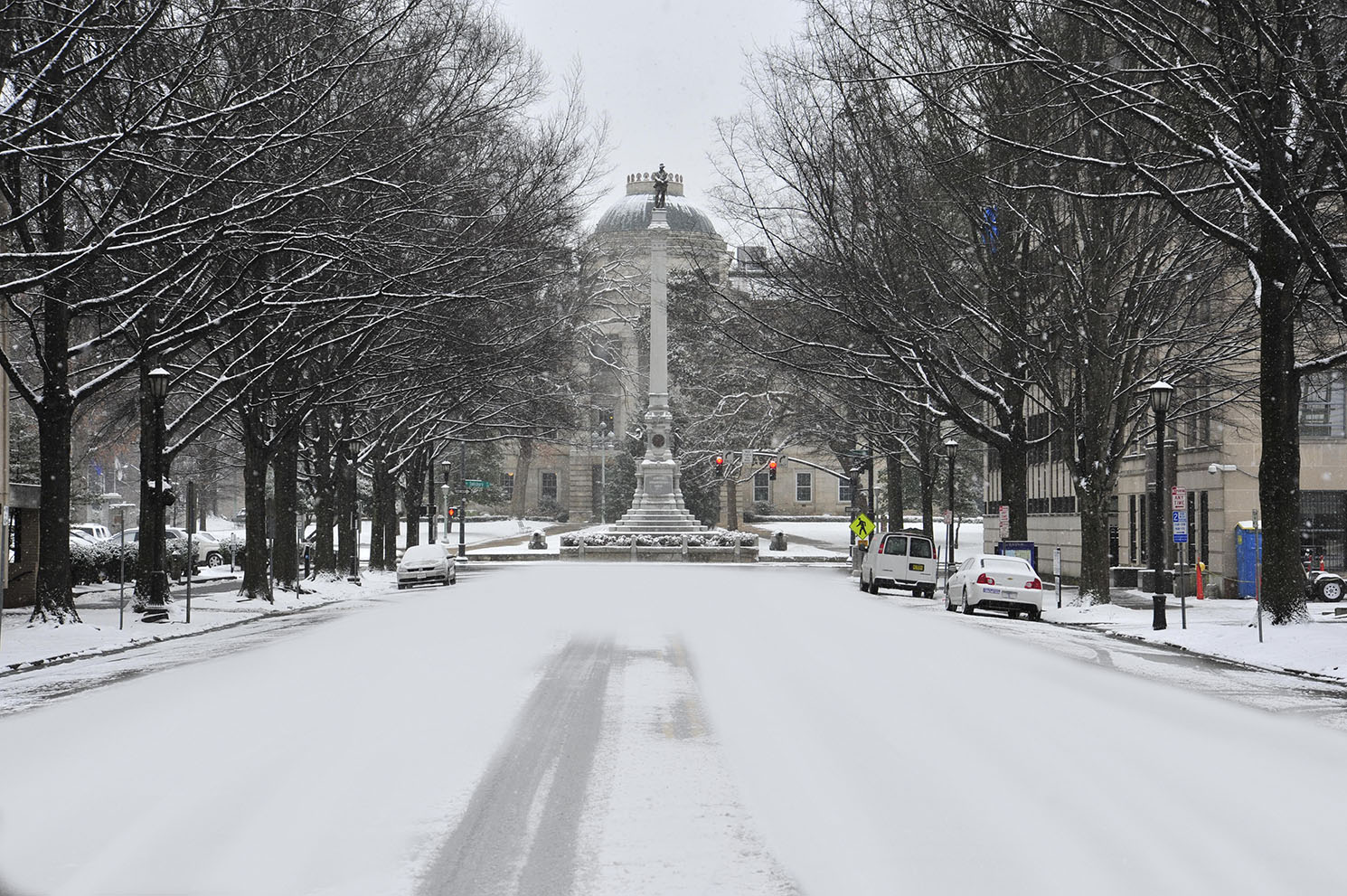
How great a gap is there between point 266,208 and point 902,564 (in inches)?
904

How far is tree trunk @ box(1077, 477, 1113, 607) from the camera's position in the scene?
33.2m

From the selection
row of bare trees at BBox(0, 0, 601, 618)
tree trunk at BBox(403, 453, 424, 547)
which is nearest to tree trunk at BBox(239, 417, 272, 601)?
row of bare trees at BBox(0, 0, 601, 618)

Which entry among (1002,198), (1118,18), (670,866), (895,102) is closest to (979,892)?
(670,866)

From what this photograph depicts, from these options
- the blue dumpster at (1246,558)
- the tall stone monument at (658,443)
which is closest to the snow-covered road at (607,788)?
the blue dumpster at (1246,558)

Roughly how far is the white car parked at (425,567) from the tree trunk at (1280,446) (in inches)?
1095

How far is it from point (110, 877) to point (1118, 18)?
17.9m

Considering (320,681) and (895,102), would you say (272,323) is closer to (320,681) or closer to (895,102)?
(895,102)

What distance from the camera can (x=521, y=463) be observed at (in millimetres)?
109312

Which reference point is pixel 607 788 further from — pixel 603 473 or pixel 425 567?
pixel 603 473

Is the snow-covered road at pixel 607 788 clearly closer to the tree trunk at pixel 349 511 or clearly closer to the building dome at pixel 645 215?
the tree trunk at pixel 349 511

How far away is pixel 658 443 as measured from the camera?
240 ft

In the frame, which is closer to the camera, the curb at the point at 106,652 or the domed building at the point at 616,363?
the curb at the point at 106,652

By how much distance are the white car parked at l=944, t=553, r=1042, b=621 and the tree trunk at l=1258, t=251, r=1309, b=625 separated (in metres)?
8.87

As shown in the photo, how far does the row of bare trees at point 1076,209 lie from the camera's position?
2141 cm
